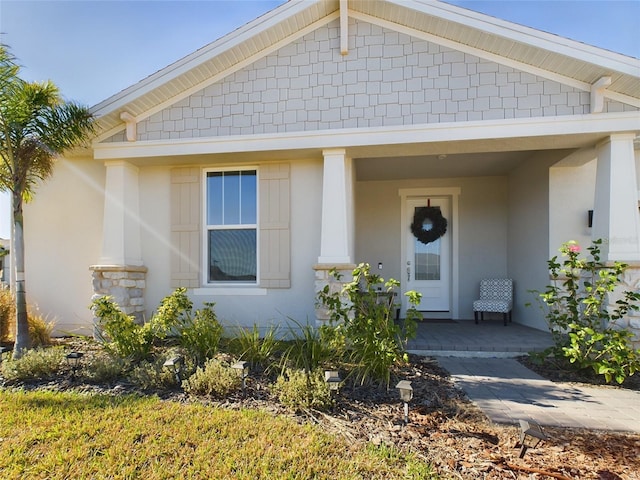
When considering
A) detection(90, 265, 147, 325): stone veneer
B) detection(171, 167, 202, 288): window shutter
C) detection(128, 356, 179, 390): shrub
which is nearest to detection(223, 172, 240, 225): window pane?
detection(171, 167, 202, 288): window shutter

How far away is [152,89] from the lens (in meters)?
4.99

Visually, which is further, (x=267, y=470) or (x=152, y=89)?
(x=152, y=89)

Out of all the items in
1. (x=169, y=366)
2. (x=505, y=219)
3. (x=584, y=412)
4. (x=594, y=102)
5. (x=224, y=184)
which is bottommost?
(x=584, y=412)

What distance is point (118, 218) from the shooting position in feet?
17.6

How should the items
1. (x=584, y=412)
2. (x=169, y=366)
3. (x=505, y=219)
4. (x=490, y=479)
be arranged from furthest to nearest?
(x=505, y=219) → (x=169, y=366) → (x=584, y=412) → (x=490, y=479)

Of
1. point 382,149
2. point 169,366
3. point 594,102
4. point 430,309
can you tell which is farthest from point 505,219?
point 169,366

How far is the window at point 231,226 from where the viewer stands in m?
5.51

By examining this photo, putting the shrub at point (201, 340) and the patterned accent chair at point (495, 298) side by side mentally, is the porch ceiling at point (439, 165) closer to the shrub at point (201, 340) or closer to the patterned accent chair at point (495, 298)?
the patterned accent chair at point (495, 298)

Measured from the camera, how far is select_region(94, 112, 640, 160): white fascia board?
173 inches

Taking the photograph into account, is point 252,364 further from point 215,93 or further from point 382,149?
point 215,93

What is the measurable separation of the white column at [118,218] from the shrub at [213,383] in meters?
2.74

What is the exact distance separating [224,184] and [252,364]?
293 cm

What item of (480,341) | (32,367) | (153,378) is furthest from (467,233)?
(32,367)

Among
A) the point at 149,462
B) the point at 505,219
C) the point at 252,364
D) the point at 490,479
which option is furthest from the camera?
the point at 505,219
